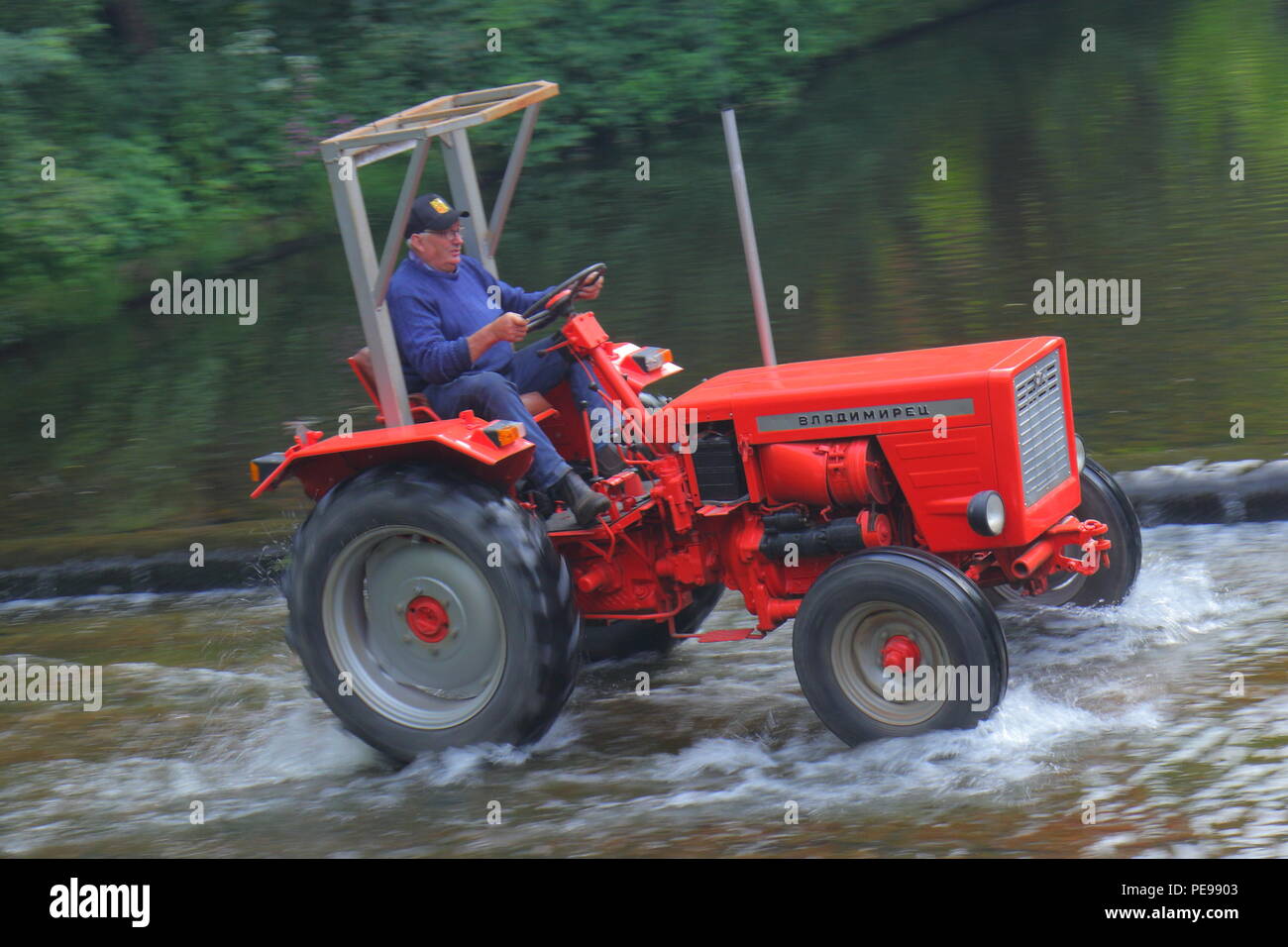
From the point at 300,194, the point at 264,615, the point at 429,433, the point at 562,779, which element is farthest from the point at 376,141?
the point at 300,194

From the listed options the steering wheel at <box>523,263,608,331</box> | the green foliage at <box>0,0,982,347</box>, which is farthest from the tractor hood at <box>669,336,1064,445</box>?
the green foliage at <box>0,0,982,347</box>

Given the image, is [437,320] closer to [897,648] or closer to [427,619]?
[427,619]

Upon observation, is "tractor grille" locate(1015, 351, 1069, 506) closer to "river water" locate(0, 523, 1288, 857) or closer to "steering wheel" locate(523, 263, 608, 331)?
"river water" locate(0, 523, 1288, 857)

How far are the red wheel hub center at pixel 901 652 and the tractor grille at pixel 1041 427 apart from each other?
1.88ft

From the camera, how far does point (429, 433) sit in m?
5.17

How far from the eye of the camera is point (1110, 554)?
5.87m

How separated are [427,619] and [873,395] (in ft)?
5.55

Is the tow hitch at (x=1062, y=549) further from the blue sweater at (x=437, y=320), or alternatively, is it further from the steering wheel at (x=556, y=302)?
the blue sweater at (x=437, y=320)

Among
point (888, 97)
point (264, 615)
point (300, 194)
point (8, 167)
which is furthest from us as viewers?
point (888, 97)

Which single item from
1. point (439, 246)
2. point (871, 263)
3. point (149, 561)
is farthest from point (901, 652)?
point (871, 263)

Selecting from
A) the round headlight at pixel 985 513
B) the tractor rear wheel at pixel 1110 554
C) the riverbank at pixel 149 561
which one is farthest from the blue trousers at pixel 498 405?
the riverbank at pixel 149 561

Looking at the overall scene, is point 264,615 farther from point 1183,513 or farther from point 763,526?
point 1183,513

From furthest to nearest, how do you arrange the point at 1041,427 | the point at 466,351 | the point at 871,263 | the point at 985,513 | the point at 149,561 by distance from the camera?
1. the point at 871,263
2. the point at 149,561
3. the point at 466,351
4. the point at 1041,427
5. the point at 985,513

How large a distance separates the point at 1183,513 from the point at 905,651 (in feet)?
8.06
